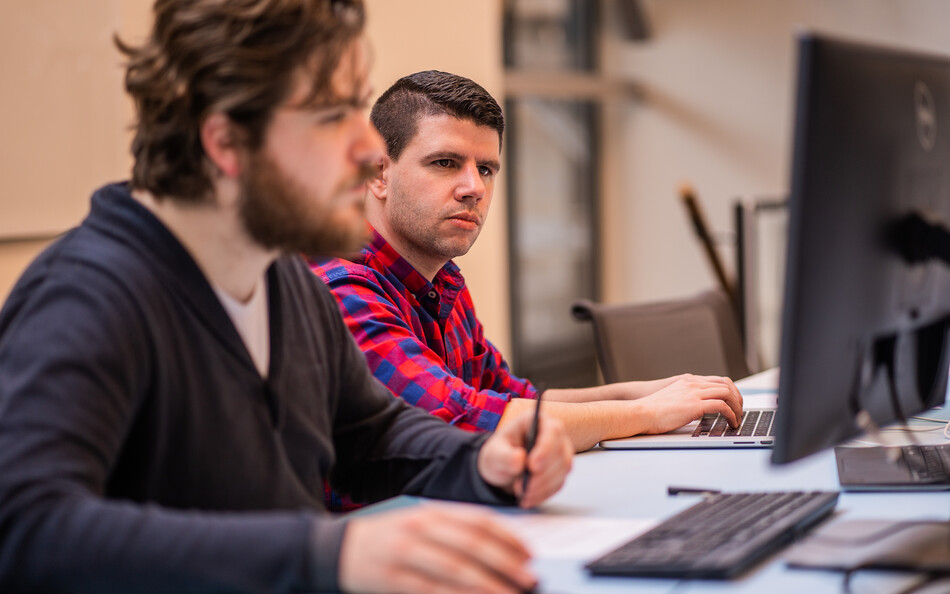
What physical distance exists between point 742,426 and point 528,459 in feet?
1.91

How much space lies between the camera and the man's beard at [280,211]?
1.00 metres

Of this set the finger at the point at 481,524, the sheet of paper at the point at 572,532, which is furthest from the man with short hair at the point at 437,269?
the finger at the point at 481,524

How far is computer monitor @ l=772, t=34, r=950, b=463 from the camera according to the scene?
2.92 feet

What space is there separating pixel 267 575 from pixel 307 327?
1.44 ft

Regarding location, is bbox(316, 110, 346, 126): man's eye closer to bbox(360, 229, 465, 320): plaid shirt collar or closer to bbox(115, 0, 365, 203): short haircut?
bbox(115, 0, 365, 203): short haircut

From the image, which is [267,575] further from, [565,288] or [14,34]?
[565,288]

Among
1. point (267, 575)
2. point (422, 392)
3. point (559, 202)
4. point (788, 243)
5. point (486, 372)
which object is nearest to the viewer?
point (267, 575)

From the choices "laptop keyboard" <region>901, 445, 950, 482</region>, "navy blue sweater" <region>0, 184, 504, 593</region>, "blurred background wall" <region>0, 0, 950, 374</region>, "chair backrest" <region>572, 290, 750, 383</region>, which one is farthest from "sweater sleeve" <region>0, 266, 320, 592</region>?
"blurred background wall" <region>0, 0, 950, 374</region>

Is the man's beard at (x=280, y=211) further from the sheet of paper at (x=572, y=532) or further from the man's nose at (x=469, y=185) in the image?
the man's nose at (x=469, y=185)

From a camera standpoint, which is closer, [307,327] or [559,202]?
[307,327]

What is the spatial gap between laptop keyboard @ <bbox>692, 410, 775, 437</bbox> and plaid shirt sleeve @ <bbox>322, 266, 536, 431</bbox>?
0.32m

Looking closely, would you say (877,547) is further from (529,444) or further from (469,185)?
(469,185)

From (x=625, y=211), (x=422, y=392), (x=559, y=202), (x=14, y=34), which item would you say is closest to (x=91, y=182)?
(x=14, y=34)

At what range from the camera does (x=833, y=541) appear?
98 centimetres
